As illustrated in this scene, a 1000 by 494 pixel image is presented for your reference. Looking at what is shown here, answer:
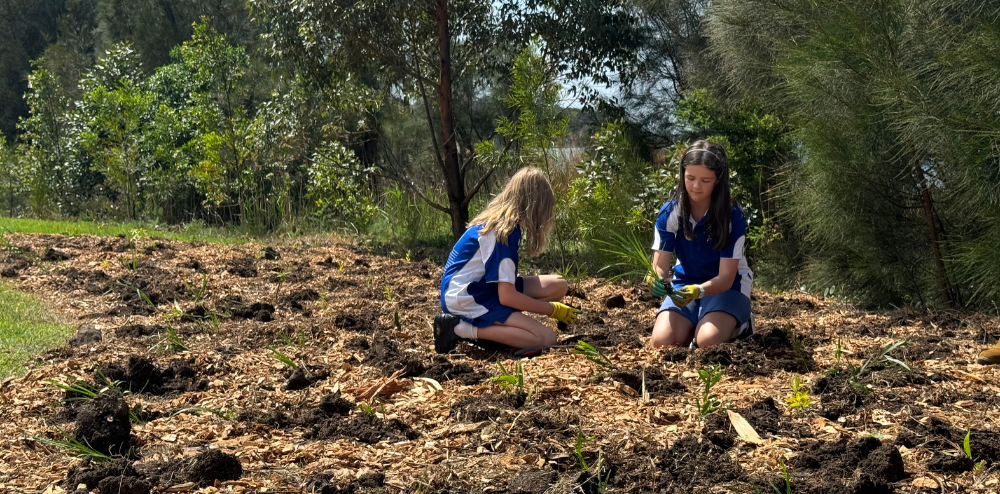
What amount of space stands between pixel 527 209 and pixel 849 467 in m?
2.11

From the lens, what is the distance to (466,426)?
10.7ft

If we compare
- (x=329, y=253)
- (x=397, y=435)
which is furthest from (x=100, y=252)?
(x=397, y=435)

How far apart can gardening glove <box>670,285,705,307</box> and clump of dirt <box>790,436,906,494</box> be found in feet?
4.63

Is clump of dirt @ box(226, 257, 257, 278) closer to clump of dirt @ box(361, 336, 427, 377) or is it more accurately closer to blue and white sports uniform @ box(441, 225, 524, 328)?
→ clump of dirt @ box(361, 336, 427, 377)

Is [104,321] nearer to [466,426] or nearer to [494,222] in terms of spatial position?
[494,222]

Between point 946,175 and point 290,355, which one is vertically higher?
point 946,175

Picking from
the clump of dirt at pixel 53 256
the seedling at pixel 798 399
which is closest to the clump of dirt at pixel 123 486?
the seedling at pixel 798 399

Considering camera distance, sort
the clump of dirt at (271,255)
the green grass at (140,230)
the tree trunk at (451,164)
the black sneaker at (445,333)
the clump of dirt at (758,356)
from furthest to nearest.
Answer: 1. the green grass at (140,230)
2. the tree trunk at (451,164)
3. the clump of dirt at (271,255)
4. the black sneaker at (445,333)
5. the clump of dirt at (758,356)

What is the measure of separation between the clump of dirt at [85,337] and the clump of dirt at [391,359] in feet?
5.08

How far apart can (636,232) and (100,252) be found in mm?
5090

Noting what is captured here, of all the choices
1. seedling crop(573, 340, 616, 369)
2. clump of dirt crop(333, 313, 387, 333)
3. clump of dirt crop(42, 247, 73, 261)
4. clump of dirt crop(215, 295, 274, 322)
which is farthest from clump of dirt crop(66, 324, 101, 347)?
clump of dirt crop(42, 247, 73, 261)

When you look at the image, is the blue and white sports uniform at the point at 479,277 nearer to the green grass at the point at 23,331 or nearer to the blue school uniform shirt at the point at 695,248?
the blue school uniform shirt at the point at 695,248

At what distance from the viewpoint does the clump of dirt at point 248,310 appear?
220 inches

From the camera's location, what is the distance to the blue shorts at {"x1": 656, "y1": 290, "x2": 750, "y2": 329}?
453 cm
